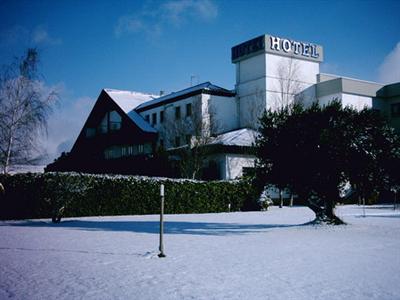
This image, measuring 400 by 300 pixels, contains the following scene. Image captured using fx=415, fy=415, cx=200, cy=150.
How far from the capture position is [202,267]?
26.7 feet

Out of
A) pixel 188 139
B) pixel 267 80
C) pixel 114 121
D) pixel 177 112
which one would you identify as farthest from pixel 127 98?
pixel 267 80

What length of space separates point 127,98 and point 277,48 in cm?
2075

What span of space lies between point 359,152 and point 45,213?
53.0 ft

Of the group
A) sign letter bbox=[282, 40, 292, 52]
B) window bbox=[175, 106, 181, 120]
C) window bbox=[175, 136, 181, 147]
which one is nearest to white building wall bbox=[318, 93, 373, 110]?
sign letter bbox=[282, 40, 292, 52]

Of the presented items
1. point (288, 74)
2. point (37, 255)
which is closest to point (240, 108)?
point (288, 74)

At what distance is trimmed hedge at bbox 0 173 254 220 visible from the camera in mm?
21641

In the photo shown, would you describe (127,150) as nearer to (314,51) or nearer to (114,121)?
(114,121)

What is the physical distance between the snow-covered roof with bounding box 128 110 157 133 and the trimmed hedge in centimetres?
1981

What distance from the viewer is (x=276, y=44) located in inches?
1751

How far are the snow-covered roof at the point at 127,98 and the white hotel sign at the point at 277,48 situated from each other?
1441 cm

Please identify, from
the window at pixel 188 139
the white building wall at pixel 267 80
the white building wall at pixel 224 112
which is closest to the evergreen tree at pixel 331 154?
the window at pixel 188 139

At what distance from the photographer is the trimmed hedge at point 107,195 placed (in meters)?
21.6

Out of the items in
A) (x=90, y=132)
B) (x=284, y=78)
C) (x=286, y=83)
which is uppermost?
(x=284, y=78)

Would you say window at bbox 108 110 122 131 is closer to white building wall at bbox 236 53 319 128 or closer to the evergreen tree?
white building wall at bbox 236 53 319 128
